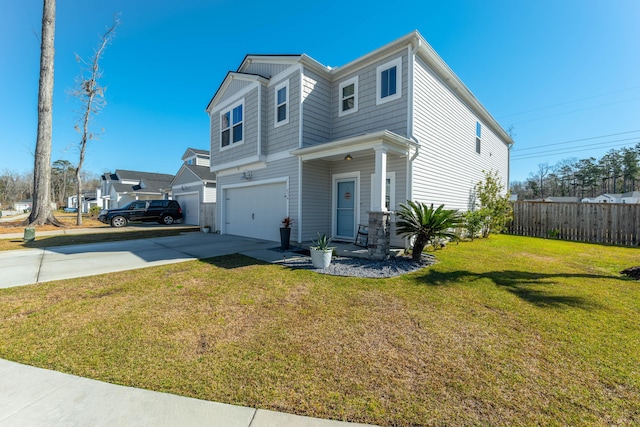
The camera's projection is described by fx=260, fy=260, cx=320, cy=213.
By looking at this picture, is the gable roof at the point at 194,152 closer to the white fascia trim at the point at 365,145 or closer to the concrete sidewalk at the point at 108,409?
the white fascia trim at the point at 365,145

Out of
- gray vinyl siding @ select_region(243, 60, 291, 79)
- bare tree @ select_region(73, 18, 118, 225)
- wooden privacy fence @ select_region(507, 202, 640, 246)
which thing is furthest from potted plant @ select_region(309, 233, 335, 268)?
bare tree @ select_region(73, 18, 118, 225)

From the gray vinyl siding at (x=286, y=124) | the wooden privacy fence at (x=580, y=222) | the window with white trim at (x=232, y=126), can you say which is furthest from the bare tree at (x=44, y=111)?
the wooden privacy fence at (x=580, y=222)

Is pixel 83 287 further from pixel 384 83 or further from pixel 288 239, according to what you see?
pixel 384 83

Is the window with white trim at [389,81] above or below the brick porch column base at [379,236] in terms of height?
above

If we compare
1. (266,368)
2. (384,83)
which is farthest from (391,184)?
(266,368)

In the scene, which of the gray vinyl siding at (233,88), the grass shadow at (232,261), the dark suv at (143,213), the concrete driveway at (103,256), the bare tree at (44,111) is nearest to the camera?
the concrete driveway at (103,256)

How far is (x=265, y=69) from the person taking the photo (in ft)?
32.3

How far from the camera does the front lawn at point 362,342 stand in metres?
1.98

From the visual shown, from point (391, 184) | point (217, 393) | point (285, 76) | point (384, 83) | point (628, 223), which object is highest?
point (285, 76)

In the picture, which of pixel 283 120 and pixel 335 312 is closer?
pixel 335 312

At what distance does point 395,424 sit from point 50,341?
3.56 meters

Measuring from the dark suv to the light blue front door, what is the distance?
14711 millimetres

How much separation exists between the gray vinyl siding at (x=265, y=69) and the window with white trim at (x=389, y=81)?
3.15m

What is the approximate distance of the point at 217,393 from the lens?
2.04 metres
